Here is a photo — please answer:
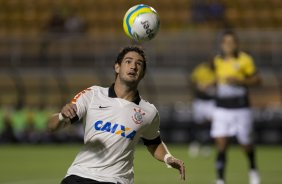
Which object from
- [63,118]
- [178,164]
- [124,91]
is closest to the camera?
[63,118]

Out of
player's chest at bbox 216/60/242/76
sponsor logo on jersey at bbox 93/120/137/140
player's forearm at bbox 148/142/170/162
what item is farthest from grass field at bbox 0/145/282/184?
sponsor logo on jersey at bbox 93/120/137/140

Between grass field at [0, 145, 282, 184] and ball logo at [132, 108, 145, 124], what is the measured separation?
574cm

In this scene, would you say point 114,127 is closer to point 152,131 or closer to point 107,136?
point 107,136

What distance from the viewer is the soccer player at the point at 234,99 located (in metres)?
12.1

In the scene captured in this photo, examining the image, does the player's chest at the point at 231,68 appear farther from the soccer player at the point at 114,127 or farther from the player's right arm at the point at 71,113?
the player's right arm at the point at 71,113

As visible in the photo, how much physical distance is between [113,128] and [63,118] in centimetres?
62

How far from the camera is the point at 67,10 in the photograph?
2483cm

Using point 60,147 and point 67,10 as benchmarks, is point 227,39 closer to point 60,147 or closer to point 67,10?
point 60,147

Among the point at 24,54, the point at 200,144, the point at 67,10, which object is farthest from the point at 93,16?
the point at 200,144

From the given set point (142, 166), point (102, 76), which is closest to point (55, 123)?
point (142, 166)

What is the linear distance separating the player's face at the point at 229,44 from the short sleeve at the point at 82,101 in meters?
5.29

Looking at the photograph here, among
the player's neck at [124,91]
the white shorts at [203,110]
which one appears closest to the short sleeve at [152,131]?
the player's neck at [124,91]

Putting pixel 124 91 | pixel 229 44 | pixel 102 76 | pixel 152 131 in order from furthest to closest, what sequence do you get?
pixel 102 76 < pixel 229 44 < pixel 152 131 < pixel 124 91

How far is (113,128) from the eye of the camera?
6.70 metres
